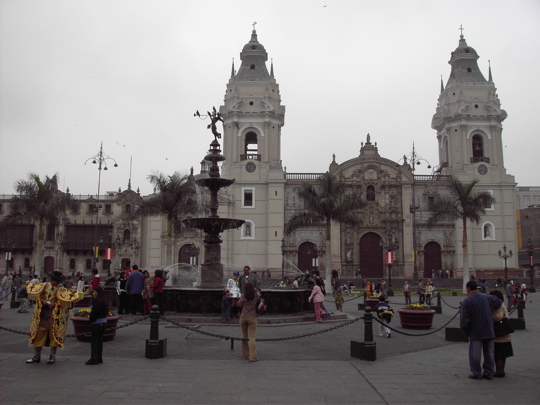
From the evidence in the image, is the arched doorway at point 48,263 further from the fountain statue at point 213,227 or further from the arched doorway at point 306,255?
the fountain statue at point 213,227

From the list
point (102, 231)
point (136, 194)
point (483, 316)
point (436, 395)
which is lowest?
point (436, 395)

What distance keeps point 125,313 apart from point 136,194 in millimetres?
41023

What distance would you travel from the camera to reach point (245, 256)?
50250 millimetres

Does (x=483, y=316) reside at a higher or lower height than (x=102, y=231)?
lower

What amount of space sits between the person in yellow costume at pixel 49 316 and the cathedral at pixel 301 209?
38882 mm

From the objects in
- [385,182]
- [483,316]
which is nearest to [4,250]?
[385,182]

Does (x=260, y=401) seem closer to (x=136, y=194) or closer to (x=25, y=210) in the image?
(x=25, y=210)

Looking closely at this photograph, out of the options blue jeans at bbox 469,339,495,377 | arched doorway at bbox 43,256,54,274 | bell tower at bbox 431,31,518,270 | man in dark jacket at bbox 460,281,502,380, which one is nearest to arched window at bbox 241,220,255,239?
bell tower at bbox 431,31,518,270

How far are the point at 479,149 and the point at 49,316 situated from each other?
53.0 m

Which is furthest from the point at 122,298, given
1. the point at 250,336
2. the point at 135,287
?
the point at 250,336

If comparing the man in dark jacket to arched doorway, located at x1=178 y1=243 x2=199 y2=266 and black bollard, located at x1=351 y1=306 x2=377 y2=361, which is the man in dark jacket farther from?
arched doorway, located at x1=178 y1=243 x2=199 y2=266

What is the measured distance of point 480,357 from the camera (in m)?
8.69

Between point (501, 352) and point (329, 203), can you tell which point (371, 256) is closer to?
point (329, 203)

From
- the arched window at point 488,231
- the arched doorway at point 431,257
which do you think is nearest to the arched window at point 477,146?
the arched window at point 488,231
